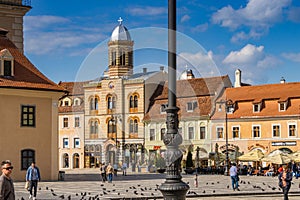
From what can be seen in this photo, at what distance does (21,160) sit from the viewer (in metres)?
39.7

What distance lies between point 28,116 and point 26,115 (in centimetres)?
15

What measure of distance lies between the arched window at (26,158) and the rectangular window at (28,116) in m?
1.68

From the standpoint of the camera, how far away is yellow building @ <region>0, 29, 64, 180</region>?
39.3 m

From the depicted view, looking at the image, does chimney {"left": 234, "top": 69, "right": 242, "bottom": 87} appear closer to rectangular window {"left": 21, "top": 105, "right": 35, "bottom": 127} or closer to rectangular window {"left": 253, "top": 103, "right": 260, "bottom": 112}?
rectangular window {"left": 253, "top": 103, "right": 260, "bottom": 112}

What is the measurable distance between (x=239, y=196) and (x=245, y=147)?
39.3 m

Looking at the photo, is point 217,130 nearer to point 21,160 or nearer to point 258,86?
point 258,86

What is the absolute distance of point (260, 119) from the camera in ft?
218

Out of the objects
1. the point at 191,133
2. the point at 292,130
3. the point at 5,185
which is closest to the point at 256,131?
the point at 292,130

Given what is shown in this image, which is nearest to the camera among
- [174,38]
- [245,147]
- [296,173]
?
[174,38]

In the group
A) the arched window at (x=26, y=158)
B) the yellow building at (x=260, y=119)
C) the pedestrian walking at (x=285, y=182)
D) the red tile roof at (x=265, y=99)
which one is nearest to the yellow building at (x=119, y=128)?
the yellow building at (x=260, y=119)

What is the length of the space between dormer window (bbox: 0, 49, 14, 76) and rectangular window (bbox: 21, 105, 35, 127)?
2390 mm

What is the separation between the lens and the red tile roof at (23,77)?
39.7 metres

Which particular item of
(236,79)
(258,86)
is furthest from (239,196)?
(236,79)

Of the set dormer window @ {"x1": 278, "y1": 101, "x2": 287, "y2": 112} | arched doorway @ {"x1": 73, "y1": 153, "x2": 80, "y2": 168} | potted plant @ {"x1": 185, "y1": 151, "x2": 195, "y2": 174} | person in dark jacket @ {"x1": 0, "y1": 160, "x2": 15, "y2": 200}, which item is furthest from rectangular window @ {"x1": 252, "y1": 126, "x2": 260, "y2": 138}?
person in dark jacket @ {"x1": 0, "y1": 160, "x2": 15, "y2": 200}
